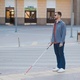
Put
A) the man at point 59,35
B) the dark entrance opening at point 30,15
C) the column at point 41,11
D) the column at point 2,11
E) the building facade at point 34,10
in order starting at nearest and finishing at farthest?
1. the man at point 59,35
2. the column at point 2,11
3. the building facade at point 34,10
4. the column at point 41,11
5. the dark entrance opening at point 30,15

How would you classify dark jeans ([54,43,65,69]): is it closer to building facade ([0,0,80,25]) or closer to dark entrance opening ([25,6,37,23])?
building facade ([0,0,80,25])

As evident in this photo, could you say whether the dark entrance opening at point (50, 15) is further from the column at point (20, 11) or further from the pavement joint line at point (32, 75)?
the pavement joint line at point (32, 75)

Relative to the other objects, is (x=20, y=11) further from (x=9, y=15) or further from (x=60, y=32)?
(x=60, y=32)

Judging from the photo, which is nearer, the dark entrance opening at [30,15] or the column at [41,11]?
the column at [41,11]

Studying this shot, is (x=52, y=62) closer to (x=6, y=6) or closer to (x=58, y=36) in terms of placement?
(x=58, y=36)

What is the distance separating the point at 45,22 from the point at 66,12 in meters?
3.93

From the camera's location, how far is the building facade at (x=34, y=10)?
178 feet

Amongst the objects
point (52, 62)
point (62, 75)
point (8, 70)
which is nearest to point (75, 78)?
point (62, 75)

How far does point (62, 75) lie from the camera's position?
9.45 metres

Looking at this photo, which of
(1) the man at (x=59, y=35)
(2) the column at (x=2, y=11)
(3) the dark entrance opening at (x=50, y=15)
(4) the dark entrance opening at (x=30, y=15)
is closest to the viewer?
(1) the man at (x=59, y=35)

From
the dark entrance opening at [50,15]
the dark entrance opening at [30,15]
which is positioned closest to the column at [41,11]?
the dark entrance opening at [50,15]

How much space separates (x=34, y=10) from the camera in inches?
2168

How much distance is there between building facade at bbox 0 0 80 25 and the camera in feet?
178

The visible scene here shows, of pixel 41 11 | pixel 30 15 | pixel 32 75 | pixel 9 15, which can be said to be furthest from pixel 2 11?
pixel 32 75
